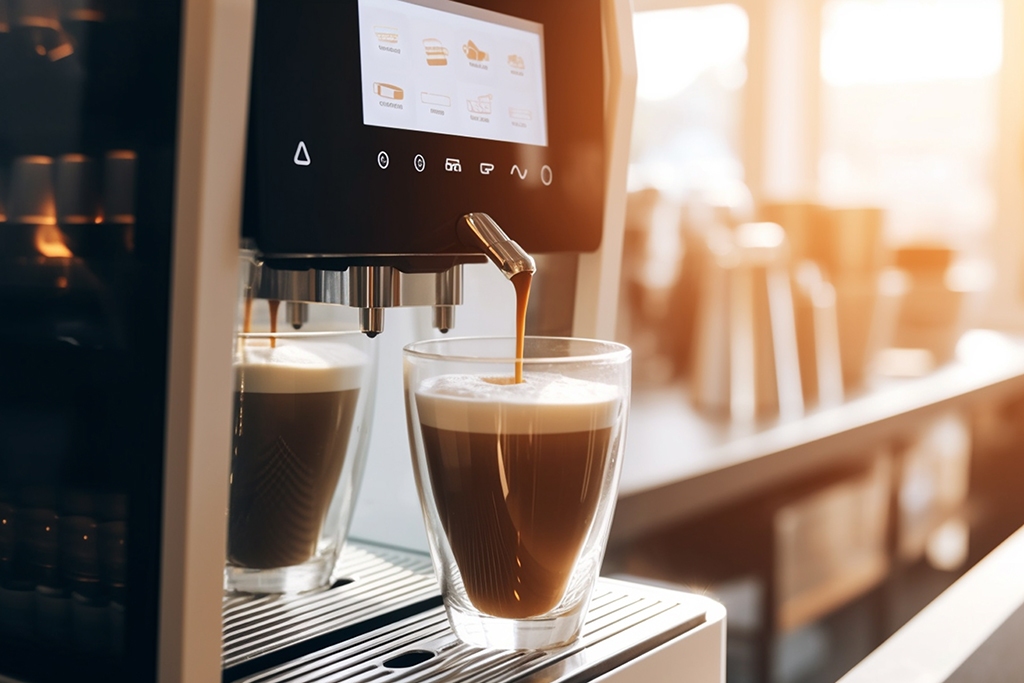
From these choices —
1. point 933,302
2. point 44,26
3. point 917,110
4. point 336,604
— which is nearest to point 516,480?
point 336,604

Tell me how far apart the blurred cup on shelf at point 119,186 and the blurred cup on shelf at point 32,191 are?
37mm

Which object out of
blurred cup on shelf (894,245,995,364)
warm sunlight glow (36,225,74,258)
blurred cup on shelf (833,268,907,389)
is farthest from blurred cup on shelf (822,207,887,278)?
warm sunlight glow (36,225,74,258)

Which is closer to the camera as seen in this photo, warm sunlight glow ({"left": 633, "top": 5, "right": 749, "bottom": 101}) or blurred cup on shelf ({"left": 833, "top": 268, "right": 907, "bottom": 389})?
blurred cup on shelf ({"left": 833, "top": 268, "right": 907, "bottom": 389})

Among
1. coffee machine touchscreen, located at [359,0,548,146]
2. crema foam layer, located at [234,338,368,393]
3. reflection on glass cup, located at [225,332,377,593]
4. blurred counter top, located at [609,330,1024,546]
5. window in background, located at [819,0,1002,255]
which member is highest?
window in background, located at [819,0,1002,255]

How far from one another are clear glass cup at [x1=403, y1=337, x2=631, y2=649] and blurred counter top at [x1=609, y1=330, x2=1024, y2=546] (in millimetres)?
778

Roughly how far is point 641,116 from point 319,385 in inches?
141

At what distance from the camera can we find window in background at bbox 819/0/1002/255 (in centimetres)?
362

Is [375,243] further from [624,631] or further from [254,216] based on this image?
[624,631]

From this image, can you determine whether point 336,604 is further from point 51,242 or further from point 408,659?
point 51,242

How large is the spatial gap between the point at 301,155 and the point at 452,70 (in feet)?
0.34

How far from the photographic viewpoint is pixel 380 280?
0.52 meters

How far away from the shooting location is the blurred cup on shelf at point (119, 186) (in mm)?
435

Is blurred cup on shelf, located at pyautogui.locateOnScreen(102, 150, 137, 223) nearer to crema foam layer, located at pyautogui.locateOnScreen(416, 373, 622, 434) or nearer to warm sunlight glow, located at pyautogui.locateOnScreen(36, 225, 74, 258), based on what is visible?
warm sunlight glow, located at pyautogui.locateOnScreen(36, 225, 74, 258)

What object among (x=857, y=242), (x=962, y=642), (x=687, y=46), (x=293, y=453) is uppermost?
(x=687, y=46)
